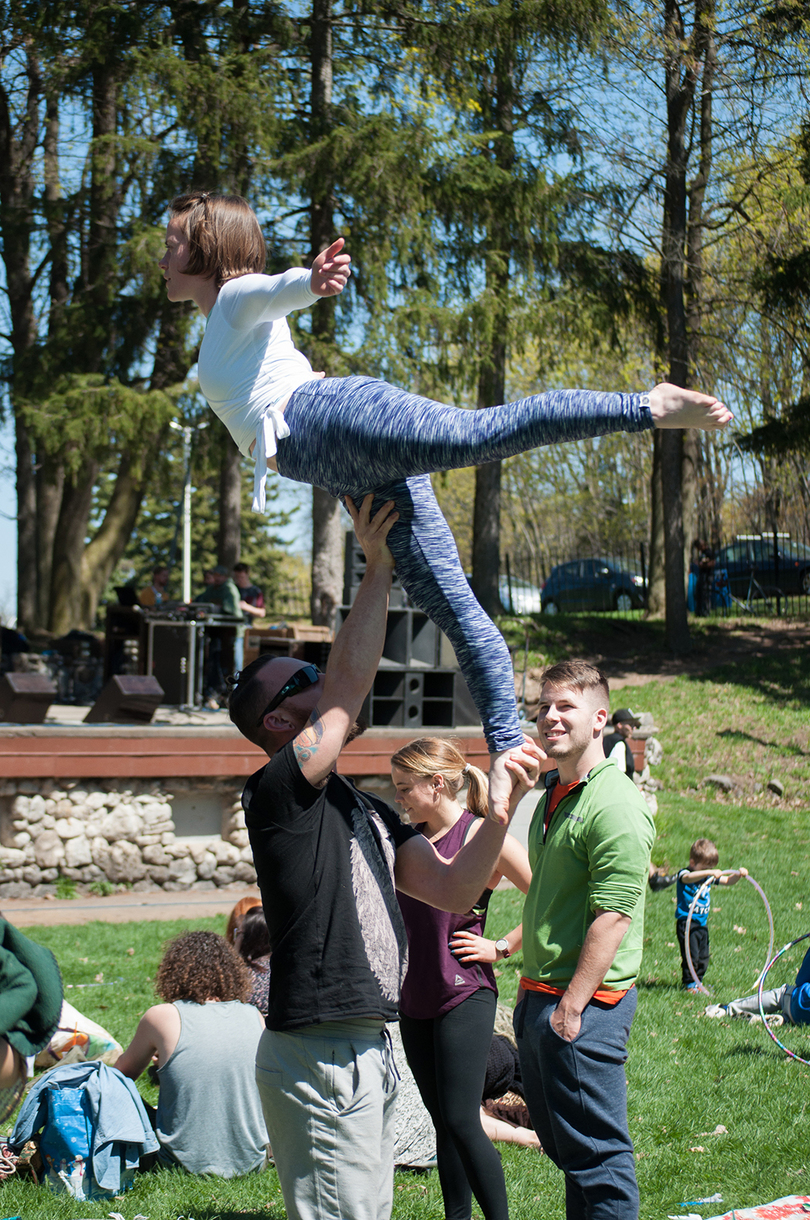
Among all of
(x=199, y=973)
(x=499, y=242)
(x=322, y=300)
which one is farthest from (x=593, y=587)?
(x=199, y=973)

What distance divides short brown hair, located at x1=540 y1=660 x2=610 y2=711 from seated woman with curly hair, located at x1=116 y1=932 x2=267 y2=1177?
192cm

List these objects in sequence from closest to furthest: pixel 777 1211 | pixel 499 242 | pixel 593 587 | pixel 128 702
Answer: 1. pixel 777 1211
2. pixel 128 702
3. pixel 499 242
4. pixel 593 587

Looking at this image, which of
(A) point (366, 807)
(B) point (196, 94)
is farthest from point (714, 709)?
(A) point (366, 807)

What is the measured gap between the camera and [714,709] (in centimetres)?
1522

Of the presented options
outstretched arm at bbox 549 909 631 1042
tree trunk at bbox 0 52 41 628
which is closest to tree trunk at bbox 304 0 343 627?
tree trunk at bbox 0 52 41 628

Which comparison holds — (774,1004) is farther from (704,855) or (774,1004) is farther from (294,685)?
(294,685)

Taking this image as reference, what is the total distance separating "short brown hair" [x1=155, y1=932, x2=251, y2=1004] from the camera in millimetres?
4070

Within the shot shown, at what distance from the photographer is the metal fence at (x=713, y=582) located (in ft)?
70.8

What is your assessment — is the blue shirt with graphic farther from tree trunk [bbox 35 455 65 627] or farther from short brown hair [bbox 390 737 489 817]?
tree trunk [bbox 35 455 65 627]

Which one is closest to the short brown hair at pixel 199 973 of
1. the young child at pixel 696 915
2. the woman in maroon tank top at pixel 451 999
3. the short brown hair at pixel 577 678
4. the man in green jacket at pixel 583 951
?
the woman in maroon tank top at pixel 451 999

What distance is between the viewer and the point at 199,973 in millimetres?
4074

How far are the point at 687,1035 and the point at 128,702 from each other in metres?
6.41

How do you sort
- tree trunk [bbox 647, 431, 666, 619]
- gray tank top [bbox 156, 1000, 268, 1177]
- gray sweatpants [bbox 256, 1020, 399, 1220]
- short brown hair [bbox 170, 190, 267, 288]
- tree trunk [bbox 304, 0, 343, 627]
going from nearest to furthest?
1. gray sweatpants [bbox 256, 1020, 399, 1220]
2. short brown hair [bbox 170, 190, 267, 288]
3. gray tank top [bbox 156, 1000, 268, 1177]
4. tree trunk [bbox 304, 0, 343, 627]
5. tree trunk [bbox 647, 431, 666, 619]

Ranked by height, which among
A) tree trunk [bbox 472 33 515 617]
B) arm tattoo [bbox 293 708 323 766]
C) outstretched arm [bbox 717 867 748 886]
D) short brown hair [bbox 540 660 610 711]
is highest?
tree trunk [bbox 472 33 515 617]
